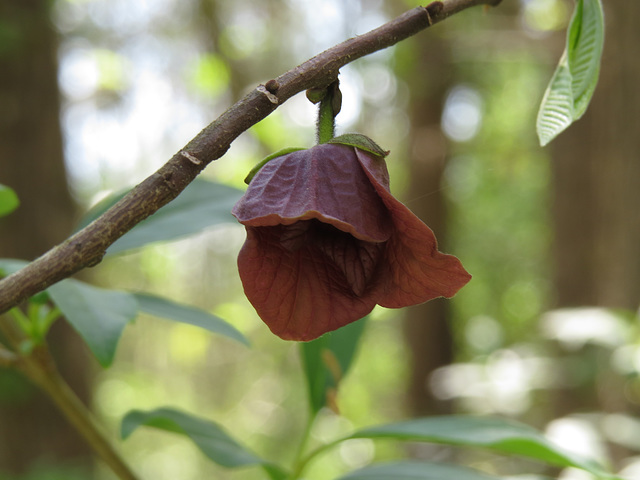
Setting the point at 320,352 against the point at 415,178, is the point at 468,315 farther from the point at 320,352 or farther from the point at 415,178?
the point at 320,352

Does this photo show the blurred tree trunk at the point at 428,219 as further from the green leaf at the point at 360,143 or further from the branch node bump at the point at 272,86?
the branch node bump at the point at 272,86

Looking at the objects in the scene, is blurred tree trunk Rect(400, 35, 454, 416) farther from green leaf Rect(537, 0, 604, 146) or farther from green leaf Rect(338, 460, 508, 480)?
green leaf Rect(537, 0, 604, 146)

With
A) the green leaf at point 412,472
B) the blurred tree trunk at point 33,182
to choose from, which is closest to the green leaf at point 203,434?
the green leaf at point 412,472

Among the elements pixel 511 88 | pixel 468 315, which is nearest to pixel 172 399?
pixel 468 315

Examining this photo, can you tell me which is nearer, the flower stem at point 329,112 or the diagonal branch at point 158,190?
the diagonal branch at point 158,190

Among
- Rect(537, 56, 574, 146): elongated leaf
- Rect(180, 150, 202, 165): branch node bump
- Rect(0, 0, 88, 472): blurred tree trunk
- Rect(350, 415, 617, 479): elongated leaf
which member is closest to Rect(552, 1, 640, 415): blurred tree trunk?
Rect(350, 415, 617, 479): elongated leaf
